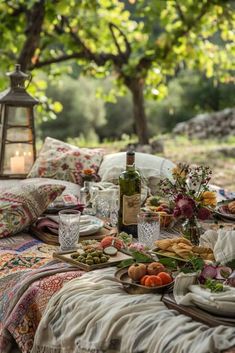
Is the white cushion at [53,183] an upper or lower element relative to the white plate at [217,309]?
upper

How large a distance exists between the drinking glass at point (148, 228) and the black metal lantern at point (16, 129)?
1487mm

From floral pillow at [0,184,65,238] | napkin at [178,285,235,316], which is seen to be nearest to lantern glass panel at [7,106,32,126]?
floral pillow at [0,184,65,238]

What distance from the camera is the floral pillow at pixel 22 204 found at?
2400 mm

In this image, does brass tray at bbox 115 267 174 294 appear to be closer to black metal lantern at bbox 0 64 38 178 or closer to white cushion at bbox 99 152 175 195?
white cushion at bbox 99 152 175 195

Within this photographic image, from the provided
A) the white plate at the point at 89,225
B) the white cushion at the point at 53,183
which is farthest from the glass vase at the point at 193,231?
the white cushion at the point at 53,183

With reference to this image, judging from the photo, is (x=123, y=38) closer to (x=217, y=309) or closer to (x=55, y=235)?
(x=55, y=235)

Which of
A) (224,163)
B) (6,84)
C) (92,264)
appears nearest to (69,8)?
(6,84)

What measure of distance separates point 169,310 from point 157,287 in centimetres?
10

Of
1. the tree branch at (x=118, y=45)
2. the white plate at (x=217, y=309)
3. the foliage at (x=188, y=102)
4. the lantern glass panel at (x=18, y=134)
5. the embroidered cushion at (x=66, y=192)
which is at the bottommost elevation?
the white plate at (x=217, y=309)

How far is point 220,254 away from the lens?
5.83ft

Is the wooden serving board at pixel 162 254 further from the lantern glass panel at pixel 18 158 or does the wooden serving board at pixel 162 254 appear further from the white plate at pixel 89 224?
the lantern glass panel at pixel 18 158

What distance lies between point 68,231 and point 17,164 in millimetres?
1409

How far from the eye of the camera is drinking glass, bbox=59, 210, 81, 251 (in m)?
2.14

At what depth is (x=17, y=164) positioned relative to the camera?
11.4 feet
